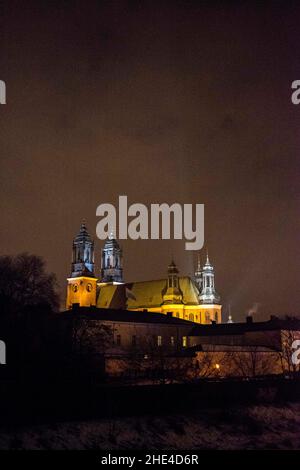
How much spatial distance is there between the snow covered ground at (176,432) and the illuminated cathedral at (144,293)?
5731 cm

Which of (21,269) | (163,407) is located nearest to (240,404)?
(163,407)

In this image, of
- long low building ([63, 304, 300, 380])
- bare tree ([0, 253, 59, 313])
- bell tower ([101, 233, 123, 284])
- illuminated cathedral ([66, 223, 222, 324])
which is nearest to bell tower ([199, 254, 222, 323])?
illuminated cathedral ([66, 223, 222, 324])

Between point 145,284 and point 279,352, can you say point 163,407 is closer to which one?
point 279,352

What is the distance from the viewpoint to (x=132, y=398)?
3975 centimetres

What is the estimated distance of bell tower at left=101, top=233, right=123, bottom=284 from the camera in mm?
115500

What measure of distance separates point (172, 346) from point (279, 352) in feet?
44.0

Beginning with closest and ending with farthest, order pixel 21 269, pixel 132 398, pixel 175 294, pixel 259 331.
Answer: pixel 132 398
pixel 21 269
pixel 259 331
pixel 175 294

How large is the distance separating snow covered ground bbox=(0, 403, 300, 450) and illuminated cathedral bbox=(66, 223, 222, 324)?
57.3m

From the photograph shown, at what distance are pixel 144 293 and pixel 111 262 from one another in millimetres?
12338

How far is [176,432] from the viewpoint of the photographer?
127 ft

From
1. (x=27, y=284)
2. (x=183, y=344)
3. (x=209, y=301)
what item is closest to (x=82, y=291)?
(x=209, y=301)

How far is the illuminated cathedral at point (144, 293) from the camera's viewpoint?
104m

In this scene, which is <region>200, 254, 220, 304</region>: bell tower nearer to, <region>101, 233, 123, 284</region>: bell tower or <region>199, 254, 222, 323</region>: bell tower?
<region>199, 254, 222, 323</region>: bell tower
